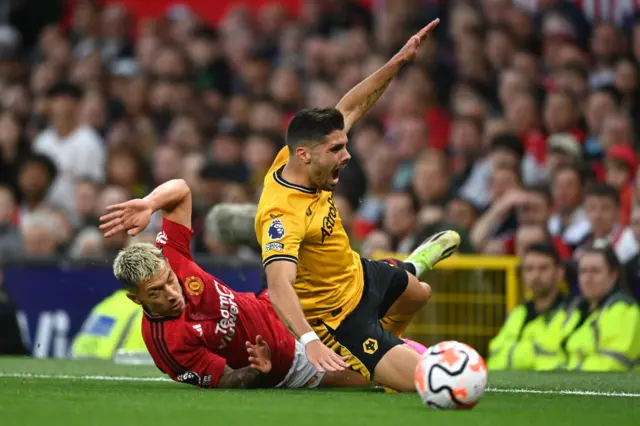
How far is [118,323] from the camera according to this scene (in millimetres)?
13727


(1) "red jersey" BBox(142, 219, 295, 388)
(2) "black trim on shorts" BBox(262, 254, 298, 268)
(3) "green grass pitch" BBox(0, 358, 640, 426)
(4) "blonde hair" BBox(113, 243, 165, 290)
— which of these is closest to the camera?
(3) "green grass pitch" BBox(0, 358, 640, 426)

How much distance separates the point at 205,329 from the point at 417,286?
1708mm

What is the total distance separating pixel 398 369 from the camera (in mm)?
8734

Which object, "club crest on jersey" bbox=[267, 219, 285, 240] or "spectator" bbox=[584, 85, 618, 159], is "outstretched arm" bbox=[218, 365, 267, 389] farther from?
"spectator" bbox=[584, 85, 618, 159]

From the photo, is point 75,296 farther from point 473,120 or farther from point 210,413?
point 210,413

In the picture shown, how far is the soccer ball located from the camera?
732 cm

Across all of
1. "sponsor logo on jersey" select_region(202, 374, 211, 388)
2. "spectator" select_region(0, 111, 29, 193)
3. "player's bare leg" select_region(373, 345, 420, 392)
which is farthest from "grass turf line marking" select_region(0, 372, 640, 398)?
"spectator" select_region(0, 111, 29, 193)

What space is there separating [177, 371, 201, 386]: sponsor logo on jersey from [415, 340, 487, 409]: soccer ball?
6.50ft

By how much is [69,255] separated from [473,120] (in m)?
4.74

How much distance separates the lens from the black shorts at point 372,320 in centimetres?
891

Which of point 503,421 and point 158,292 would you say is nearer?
point 503,421

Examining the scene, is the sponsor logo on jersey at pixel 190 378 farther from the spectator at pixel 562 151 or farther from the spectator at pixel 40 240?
the spectator at pixel 40 240

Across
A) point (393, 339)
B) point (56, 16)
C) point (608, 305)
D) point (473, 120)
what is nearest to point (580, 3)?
point (473, 120)

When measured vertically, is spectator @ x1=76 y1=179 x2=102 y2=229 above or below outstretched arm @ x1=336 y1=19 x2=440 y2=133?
below
